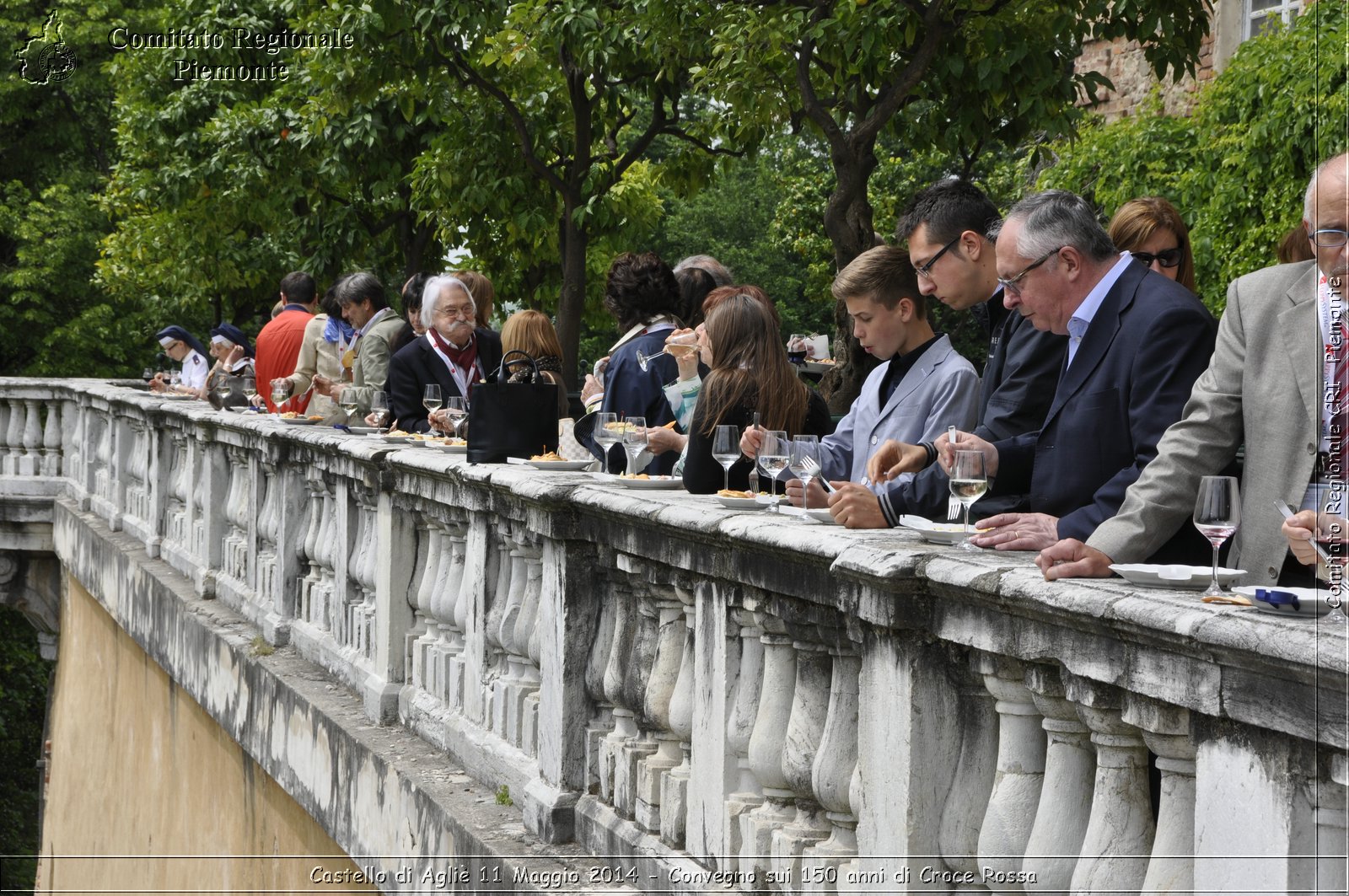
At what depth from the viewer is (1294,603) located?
2.24 metres

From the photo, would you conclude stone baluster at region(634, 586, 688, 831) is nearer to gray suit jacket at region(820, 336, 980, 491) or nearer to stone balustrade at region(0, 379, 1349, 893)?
stone balustrade at region(0, 379, 1349, 893)

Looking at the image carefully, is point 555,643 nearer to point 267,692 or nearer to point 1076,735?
point 1076,735

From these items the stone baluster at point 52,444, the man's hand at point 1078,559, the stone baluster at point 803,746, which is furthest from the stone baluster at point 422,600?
the stone baluster at point 52,444

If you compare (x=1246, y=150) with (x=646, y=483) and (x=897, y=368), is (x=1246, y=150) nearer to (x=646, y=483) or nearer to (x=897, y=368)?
(x=897, y=368)

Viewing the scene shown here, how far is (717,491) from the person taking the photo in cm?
450

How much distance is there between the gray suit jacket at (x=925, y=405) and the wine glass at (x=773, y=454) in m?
0.35

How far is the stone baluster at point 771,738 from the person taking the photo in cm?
353

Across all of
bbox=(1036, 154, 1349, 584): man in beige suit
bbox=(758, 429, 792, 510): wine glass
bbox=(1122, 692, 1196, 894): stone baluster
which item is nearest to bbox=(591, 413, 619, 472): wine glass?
bbox=(758, 429, 792, 510): wine glass

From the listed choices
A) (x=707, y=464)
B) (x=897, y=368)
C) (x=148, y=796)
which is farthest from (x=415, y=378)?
(x=148, y=796)

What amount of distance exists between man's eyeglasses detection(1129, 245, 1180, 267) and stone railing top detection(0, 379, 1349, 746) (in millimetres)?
1477

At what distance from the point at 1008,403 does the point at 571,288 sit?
885 cm

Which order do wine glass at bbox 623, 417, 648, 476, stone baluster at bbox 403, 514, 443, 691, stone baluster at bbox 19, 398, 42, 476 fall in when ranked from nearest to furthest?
wine glass at bbox 623, 417, 648, 476
stone baluster at bbox 403, 514, 443, 691
stone baluster at bbox 19, 398, 42, 476

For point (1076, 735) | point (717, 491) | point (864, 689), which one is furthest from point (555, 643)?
point (1076, 735)

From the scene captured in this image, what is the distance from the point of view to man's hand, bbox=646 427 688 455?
5.36m
